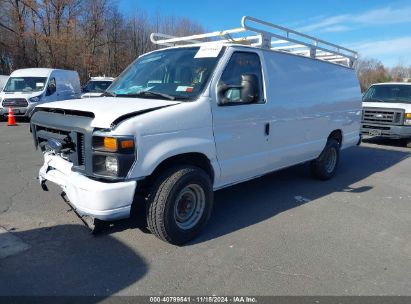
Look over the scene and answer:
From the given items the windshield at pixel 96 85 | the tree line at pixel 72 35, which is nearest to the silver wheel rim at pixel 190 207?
the windshield at pixel 96 85

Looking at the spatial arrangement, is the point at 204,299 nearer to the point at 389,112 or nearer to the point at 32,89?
the point at 389,112

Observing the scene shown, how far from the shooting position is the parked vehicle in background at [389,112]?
1101 cm

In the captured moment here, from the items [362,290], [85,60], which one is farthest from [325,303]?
[85,60]

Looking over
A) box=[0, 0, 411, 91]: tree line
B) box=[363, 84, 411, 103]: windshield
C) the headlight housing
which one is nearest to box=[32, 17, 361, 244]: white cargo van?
the headlight housing

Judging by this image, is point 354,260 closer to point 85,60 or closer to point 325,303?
point 325,303

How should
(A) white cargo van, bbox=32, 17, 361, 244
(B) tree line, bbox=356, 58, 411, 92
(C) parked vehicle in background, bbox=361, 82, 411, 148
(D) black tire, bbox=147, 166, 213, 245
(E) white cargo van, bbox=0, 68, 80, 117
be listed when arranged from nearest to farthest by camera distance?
(A) white cargo van, bbox=32, 17, 361, 244 < (D) black tire, bbox=147, 166, 213, 245 < (C) parked vehicle in background, bbox=361, 82, 411, 148 < (E) white cargo van, bbox=0, 68, 80, 117 < (B) tree line, bbox=356, 58, 411, 92

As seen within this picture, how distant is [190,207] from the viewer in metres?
4.22

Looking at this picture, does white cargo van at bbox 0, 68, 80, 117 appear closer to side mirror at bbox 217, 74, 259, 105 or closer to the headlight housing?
side mirror at bbox 217, 74, 259, 105

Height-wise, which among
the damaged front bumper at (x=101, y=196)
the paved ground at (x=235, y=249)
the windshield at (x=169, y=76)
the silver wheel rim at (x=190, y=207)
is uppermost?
the windshield at (x=169, y=76)

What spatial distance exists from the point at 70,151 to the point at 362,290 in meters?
3.16

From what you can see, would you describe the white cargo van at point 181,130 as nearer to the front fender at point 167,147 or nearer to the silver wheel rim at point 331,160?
the front fender at point 167,147

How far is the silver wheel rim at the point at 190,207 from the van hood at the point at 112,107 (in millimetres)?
977

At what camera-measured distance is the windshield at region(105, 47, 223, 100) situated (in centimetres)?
420

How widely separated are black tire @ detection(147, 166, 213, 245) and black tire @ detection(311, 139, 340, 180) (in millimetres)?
3178
